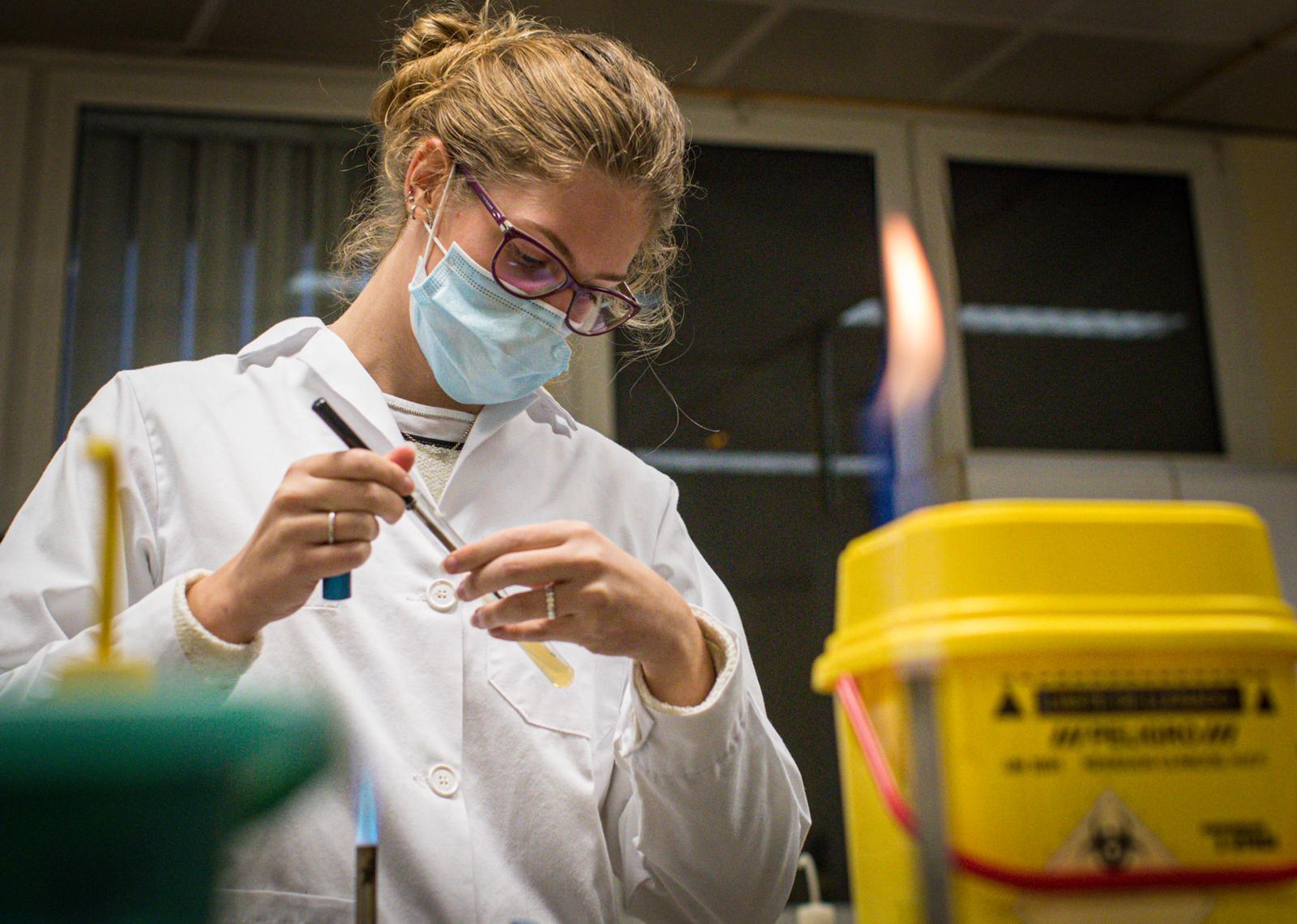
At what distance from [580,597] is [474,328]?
0.42 meters

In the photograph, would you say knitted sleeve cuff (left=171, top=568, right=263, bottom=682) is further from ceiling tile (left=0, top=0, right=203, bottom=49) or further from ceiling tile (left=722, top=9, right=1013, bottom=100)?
ceiling tile (left=722, top=9, right=1013, bottom=100)

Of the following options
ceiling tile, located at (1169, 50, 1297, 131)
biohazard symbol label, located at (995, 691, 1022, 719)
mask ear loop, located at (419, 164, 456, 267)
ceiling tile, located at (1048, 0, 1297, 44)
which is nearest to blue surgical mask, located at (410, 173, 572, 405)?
mask ear loop, located at (419, 164, 456, 267)

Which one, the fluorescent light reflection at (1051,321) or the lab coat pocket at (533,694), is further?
the fluorescent light reflection at (1051,321)

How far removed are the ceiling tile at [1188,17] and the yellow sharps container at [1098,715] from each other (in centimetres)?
264

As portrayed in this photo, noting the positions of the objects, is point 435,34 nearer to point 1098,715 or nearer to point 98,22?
point 1098,715

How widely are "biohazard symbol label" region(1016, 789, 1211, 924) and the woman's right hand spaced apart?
505 mm

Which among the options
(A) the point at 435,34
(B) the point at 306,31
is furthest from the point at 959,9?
(A) the point at 435,34

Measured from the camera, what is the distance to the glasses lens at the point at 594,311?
123 cm

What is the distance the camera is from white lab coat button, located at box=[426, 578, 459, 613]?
112cm

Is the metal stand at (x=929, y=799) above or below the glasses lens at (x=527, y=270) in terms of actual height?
below

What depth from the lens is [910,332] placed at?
566 mm

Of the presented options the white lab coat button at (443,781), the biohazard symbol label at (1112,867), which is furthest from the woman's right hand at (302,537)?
the biohazard symbol label at (1112,867)

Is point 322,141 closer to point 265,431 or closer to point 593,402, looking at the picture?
point 593,402

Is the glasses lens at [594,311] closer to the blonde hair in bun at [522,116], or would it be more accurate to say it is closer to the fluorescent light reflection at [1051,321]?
the blonde hair in bun at [522,116]
